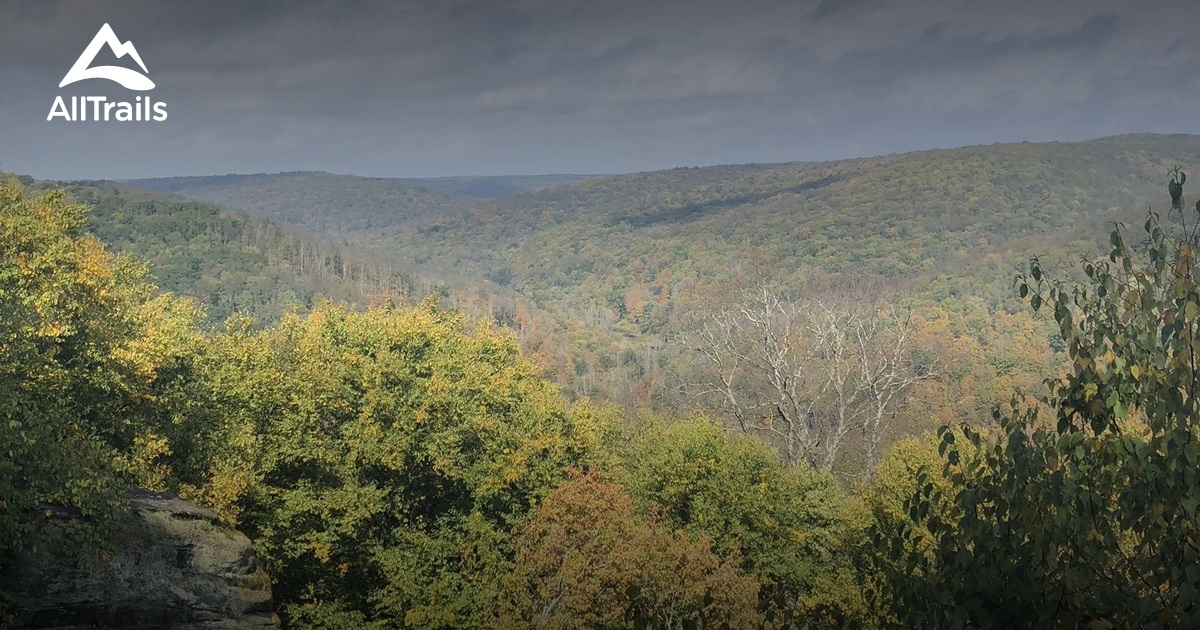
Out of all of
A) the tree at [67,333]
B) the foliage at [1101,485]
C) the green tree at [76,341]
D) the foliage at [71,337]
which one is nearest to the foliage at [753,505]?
the green tree at [76,341]

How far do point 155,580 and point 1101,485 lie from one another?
21205 millimetres

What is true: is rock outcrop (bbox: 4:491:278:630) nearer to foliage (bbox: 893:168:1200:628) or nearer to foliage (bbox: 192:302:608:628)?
foliage (bbox: 192:302:608:628)

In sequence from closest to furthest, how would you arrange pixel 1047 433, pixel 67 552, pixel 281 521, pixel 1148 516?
pixel 1148 516, pixel 1047 433, pixel 67 552, pixel 281 521

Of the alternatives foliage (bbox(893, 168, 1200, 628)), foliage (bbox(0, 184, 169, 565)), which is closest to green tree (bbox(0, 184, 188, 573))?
foliage (bbox(0, 184, 169, 565))

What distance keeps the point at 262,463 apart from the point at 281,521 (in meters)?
2.29

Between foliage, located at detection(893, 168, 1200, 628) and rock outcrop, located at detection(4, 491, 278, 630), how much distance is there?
18.5m

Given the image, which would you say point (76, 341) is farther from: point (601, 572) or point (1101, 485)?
point (1101, 485)

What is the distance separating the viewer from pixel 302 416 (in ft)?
96.2

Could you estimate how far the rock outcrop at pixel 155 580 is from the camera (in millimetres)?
18812

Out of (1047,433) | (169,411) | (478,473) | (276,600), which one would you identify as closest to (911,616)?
(1047,433)

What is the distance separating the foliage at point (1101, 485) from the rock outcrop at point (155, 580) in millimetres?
18502

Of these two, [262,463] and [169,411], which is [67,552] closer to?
[262,463]

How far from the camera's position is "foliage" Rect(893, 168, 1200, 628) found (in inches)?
251

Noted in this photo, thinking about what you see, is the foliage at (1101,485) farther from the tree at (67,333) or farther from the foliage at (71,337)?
the foliage at (71,337)
